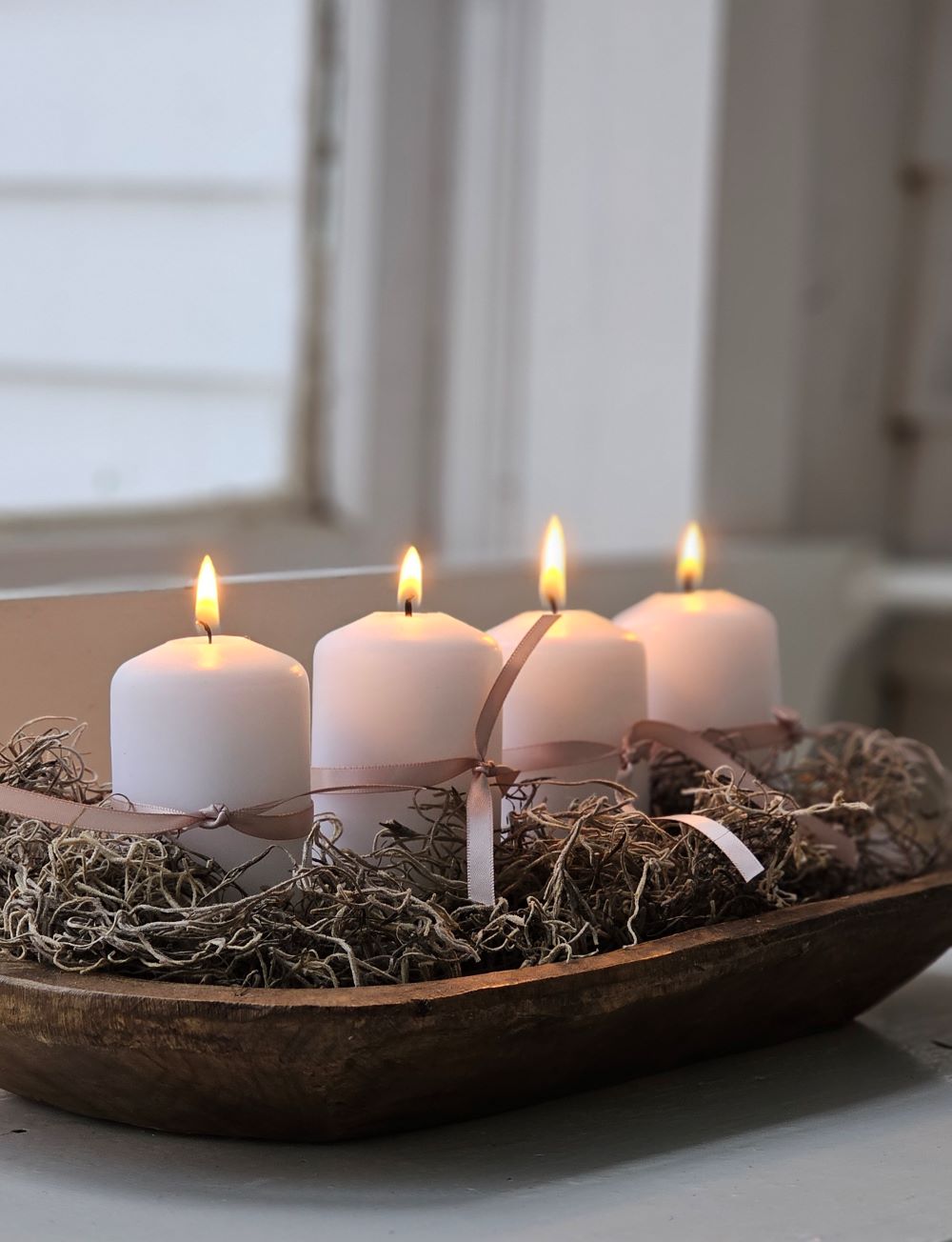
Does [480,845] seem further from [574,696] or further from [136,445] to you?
[136,445]

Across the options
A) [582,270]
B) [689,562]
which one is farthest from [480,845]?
[582,270]

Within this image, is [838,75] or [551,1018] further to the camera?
[838,75]

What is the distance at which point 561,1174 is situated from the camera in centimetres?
50

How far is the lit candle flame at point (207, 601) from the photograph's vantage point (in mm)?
591

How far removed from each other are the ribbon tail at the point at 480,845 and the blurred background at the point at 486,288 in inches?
33.1

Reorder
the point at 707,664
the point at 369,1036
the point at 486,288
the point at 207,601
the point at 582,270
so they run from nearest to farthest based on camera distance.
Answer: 1. the point at 369,1036
2. the point at 207,601
3. the point at 707,664
4. the point at 582,270
5. the point at 486,288

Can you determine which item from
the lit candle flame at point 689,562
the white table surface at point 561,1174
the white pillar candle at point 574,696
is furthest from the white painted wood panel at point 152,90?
the white table surface at point 561,1174

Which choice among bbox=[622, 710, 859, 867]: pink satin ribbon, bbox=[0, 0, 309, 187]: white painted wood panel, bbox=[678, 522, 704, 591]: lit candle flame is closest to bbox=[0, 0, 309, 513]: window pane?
bbox=[0, 0, 309, 187]: white painted wood panel

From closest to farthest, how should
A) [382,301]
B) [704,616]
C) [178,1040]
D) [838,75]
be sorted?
[178,1040] < [704,616] < [838,75] < [382,301]

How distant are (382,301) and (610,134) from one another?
0.28 m

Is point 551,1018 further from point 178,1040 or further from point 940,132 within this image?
point 940,132

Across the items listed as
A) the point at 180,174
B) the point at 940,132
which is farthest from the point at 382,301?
the point at 940,132

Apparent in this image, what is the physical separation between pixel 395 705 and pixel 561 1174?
17 centimetres

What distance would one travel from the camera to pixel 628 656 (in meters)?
0.65
